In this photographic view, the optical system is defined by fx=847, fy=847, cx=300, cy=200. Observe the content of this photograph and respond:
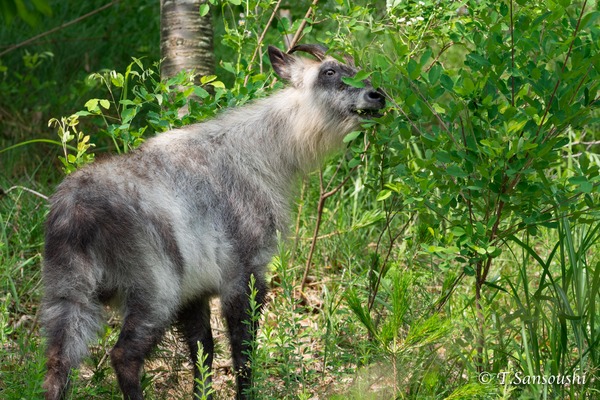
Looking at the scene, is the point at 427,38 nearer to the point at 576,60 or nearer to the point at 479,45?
the point at 479,45

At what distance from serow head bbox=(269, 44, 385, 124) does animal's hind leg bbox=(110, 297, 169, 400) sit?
4.99 ft

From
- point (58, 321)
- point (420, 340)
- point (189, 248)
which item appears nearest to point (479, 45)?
point (420, 340)

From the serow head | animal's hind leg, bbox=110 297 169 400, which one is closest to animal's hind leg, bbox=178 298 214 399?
animal's hind leg, bbox=110 297 169 400

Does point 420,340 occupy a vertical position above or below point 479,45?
below

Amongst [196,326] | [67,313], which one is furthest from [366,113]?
[67,313]

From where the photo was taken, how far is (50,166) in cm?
632

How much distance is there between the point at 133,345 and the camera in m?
3.56

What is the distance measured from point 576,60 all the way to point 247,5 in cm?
193

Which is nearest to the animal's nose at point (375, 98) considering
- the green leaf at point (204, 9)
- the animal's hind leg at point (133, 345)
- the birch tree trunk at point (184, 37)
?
the green leaf at point (204, 9)

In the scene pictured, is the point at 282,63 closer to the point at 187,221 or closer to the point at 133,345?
the point at 187,221

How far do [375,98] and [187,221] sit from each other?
116 cm

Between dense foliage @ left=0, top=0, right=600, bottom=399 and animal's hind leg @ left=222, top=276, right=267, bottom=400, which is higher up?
dense foliage @ left=0, top=0, right=600, bottom=399

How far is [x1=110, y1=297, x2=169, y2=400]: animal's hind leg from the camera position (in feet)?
11.6

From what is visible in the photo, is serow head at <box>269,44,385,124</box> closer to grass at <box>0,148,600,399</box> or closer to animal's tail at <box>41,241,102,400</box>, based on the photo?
grass at <box>0,148,600,399</box>
